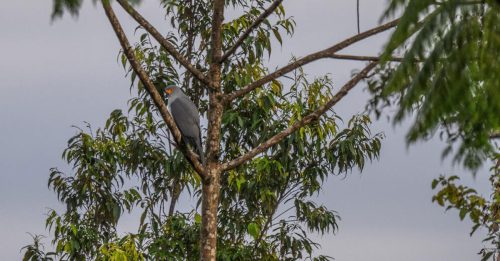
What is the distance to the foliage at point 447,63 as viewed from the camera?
3.74m

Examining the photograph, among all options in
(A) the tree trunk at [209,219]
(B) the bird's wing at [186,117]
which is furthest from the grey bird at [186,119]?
(A) the tree trunk at [209,219]

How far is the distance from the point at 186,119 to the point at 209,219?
1.53 m

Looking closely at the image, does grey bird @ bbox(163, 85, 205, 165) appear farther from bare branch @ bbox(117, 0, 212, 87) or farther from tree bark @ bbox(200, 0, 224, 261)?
bare branch @ bbox(117, 0, 212, 87)

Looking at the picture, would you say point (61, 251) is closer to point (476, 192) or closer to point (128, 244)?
point (128, 244)

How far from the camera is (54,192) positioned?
10461mm

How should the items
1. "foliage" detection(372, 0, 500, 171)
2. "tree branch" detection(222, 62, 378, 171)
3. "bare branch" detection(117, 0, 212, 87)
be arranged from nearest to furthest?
"foliage" detection(372, 0, 500, 171)
"bare branch" detection(117, 0, 212, 87)
"tree branch" detection(222, 62, 378, 171)

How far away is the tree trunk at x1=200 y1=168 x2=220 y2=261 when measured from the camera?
6406 millimetres

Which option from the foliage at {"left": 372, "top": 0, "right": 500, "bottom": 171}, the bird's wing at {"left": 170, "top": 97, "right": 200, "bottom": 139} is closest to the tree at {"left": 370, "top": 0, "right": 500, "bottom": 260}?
the foliage at {"left": 372, "top": 0, "right": 500, "bottom": 171}

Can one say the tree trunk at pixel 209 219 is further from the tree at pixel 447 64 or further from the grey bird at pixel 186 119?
the tree at pixel 447 64

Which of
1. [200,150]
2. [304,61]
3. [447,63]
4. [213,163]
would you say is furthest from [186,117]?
[447,63]

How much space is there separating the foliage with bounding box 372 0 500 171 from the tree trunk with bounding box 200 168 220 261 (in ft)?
8.80

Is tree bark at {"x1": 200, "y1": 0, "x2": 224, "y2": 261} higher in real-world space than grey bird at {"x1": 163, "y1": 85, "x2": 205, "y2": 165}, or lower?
lower

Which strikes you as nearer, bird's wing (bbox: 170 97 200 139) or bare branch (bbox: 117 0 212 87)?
bare branch (bbox: 117 0 212 87)

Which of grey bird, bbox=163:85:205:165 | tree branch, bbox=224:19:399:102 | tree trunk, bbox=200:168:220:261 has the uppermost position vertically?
grey bird, bbox=163:85:205:165
